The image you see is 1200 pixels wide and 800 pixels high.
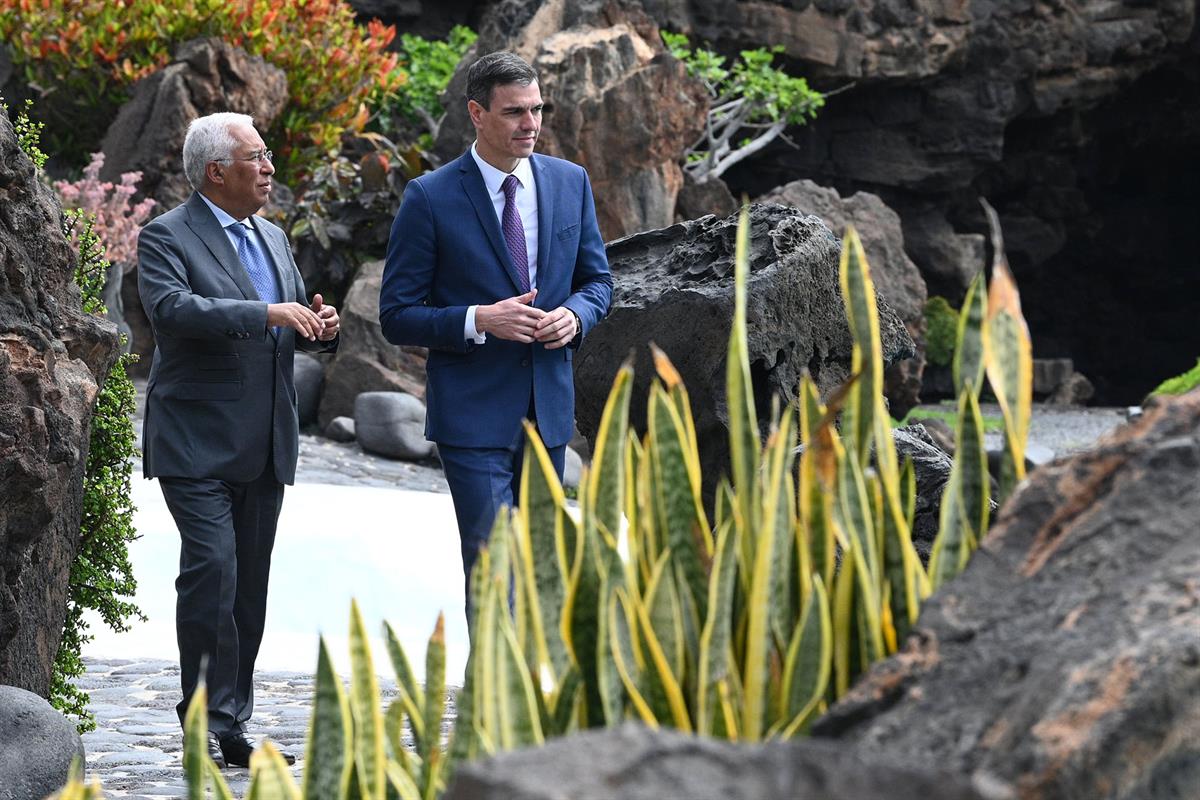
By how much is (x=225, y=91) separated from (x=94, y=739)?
28.2 feet

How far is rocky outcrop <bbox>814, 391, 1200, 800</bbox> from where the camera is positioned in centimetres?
145

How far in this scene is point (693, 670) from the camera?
1842mm

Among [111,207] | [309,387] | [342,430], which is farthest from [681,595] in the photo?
[111,207]

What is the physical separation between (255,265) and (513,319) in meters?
0.93

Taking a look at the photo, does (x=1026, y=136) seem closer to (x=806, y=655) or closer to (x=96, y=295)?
(x=96, y=295)

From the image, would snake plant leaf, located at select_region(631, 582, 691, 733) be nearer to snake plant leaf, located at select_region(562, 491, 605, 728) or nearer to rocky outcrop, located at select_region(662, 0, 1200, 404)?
snake plant leaf, located at select_region(562, 491, 605, 728)

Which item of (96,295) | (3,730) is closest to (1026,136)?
(96,295)

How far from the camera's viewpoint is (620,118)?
11344 millimetres

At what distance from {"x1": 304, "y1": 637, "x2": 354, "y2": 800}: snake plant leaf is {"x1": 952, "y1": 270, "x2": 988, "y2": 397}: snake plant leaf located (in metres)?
0.91

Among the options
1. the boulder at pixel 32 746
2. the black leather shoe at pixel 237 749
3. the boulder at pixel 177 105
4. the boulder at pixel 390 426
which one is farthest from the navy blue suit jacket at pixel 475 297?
the boulder at pixel 177 105

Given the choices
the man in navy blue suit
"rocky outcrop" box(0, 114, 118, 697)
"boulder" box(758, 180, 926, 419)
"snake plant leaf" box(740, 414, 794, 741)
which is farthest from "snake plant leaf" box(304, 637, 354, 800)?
"boulder" box(758, 180, 926, 419)

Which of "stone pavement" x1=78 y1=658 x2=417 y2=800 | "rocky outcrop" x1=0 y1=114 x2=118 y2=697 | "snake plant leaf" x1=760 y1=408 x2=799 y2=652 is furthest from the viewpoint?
"stone pavement" x1=78 y1=658 x2=417 y2=800

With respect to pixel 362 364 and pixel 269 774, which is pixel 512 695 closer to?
pixel 269 774

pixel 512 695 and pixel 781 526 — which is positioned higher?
pixel 781 526
